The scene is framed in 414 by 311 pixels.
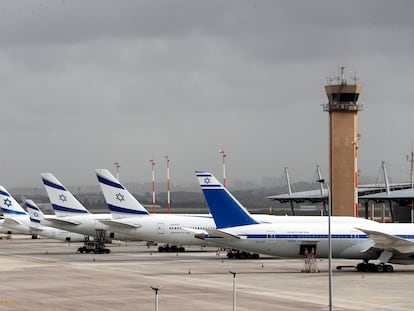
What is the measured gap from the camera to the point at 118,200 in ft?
274

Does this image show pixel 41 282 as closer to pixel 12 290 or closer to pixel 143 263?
pixel 12 290

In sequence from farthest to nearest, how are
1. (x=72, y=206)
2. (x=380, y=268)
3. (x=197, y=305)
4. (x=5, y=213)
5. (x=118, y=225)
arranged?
(x=5, y=213) → (x=72, y=206) → (x=118, y=225) → (x=380, y=268) → (x=197, y=305)

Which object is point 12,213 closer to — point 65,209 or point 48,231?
point 48,231

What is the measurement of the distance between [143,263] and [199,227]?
1074 centimetres

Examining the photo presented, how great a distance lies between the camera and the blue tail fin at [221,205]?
63938 millimetres

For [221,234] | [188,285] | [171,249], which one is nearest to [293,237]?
[221,234]

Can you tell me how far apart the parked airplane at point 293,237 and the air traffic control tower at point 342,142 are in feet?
168

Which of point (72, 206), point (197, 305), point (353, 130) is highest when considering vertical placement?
point (353, 130)

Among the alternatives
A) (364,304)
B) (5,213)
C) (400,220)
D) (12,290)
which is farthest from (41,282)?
(400,220)

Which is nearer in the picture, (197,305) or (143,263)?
(197,305)

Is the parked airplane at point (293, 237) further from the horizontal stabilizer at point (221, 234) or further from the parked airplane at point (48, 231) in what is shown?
the parked airplane at point (48, 231)

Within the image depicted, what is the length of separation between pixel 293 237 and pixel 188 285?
13359 millimetres

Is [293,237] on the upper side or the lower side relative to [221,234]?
lower

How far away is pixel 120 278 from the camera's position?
57.9 m
